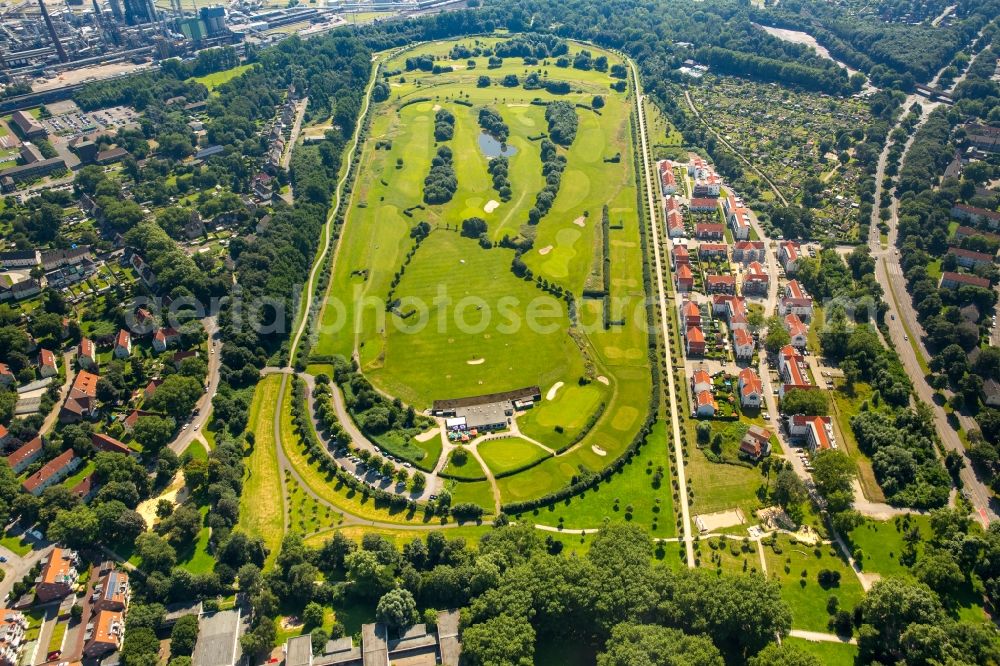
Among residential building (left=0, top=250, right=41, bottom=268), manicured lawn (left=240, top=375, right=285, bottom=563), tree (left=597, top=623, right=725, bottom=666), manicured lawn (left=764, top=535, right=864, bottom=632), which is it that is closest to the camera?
tree (left=597, top=623, right=725, bottom=666)

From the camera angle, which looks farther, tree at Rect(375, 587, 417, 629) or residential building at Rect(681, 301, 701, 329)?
residential building at Rect(681, 301, 701, 329)

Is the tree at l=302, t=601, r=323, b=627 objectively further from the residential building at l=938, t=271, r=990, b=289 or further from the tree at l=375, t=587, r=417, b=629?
the residential building at l=938, t=271, r=990, b=289

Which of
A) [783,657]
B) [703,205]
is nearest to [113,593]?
[783,657]

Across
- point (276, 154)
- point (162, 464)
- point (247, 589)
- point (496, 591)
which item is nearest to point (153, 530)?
point (162, 464)

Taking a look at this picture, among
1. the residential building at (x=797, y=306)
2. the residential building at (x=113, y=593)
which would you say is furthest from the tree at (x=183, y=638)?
the residential building at (x=797, y=306)

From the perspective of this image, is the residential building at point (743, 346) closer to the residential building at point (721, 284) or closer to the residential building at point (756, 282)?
the residential building at point (721, 284)

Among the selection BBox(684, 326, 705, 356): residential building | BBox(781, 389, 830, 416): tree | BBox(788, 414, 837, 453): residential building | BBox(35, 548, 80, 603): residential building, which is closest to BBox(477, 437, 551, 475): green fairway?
BBox(684, 326, 705, 356): residential building

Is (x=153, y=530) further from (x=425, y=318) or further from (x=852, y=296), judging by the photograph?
(x=852, y=296)
